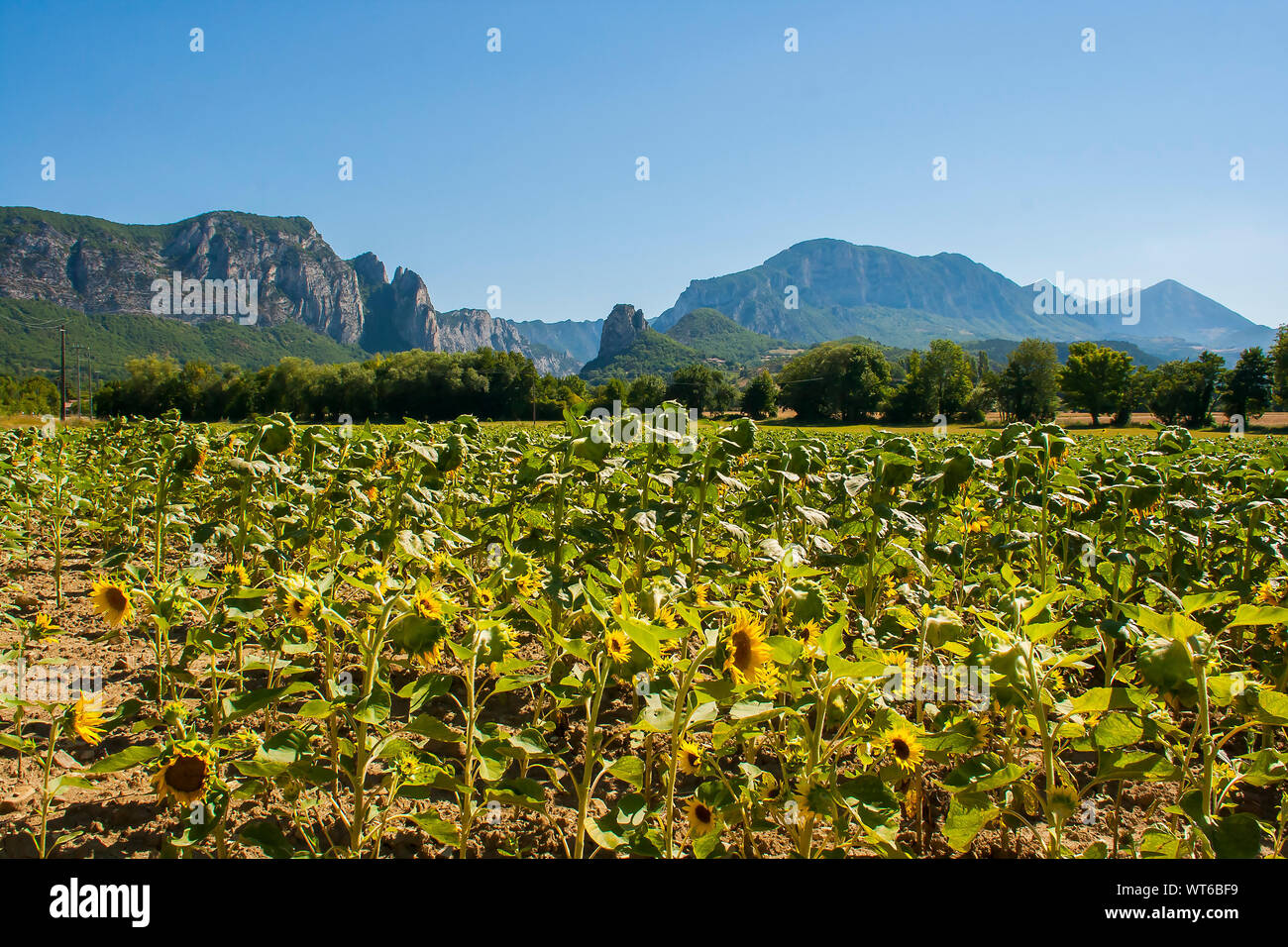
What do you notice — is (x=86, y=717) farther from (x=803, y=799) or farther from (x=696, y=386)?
(x=696, y=386)

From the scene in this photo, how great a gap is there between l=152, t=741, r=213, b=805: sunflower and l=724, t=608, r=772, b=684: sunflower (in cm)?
159

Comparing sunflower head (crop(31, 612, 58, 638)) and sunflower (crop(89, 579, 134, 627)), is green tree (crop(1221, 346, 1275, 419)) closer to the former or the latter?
sunflower (crop(89, 579, 134, 627))

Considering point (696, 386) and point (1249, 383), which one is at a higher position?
point (696, 386)

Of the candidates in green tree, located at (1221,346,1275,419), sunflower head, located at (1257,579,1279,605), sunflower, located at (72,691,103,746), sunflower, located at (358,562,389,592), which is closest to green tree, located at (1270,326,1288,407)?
green tree, located at (1221,346,1275,419)

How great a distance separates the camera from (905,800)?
8.77 feet

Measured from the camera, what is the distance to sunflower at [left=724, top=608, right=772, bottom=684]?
73.3 inches

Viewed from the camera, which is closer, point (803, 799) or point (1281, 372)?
point (803, 799)

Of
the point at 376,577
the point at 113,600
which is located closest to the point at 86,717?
the point at 113,600

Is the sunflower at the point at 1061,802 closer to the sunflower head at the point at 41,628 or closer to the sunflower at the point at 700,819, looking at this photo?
the sunflower at the point at 700,819

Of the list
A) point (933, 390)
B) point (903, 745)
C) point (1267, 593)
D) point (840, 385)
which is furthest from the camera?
point (840, 385)

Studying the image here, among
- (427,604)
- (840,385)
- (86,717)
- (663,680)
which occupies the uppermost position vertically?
(840,385)

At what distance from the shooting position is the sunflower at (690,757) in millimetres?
2266

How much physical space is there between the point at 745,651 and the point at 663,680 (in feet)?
0.93

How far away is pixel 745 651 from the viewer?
1.90 meters
